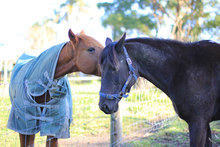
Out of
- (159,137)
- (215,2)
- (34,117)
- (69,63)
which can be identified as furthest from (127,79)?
(215,2)

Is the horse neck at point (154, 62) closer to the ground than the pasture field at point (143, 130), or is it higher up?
higher up

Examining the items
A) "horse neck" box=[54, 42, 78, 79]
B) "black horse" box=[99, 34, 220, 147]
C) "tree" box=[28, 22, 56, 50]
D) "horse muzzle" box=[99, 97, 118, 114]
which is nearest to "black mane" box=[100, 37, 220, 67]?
"black horse" box=[99, 34, 220, 147]

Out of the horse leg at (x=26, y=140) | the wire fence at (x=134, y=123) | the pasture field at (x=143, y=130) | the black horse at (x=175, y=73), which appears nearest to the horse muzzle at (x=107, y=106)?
the black horse at (x=175, y=73)

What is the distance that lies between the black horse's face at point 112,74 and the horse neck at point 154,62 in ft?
0.64

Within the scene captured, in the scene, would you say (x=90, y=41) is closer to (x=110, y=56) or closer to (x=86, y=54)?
(x=86, y=54)

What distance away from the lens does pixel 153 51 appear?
2.24 meters

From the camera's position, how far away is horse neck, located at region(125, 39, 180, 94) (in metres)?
2.21

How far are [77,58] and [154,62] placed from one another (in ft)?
3.33

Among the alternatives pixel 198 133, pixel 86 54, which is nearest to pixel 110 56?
pixel 86 54

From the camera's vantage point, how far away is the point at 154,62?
7.32ft

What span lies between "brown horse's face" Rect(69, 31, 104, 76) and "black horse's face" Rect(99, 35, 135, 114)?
1.67ft

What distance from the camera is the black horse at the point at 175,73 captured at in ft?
6.59

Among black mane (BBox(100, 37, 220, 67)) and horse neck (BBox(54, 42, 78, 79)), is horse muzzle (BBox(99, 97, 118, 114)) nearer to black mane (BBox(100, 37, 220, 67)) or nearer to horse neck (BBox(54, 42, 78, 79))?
black mane (BBox(100, 37, 220, 67))

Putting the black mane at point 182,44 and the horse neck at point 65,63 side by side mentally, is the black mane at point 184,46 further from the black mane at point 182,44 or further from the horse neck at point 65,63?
the horse neck at point 65,63
